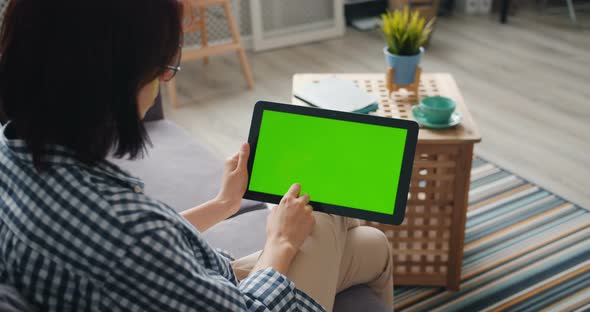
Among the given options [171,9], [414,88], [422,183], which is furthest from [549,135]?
[171,9]

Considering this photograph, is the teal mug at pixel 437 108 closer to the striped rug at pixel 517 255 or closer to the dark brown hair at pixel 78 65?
the striped rug at pixel 517 255

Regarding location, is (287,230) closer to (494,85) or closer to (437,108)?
(437,108)

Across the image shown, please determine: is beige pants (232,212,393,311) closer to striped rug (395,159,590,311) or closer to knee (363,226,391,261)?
knee (363,226,391,261)

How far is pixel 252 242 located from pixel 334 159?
325 mm

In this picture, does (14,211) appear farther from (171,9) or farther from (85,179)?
(171,9)

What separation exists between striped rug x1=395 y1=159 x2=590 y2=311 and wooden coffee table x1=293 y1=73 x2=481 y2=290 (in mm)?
72

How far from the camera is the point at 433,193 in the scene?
5.90 ft

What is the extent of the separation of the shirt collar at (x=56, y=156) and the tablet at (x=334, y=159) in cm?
41

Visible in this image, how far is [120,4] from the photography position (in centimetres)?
81

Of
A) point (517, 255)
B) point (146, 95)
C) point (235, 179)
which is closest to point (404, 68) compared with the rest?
point (517, 255)

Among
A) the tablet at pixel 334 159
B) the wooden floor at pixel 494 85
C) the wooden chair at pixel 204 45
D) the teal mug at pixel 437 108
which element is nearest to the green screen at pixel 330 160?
the tablet at pixel 334 159

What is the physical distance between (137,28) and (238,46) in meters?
2.36

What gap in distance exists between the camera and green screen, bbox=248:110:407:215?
1.22 metres

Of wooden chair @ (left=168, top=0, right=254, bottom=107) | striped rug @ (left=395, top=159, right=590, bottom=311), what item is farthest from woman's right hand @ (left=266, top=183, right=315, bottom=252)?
wooden chair @ (left=168, top=0, right=254, bottom=107)
